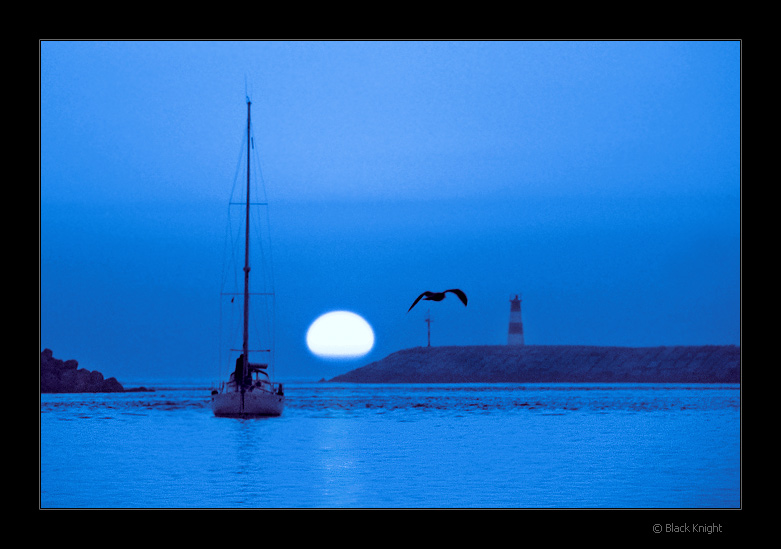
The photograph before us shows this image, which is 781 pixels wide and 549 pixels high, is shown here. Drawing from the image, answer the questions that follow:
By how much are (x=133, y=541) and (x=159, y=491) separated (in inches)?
319

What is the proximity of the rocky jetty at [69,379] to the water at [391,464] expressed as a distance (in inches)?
1880

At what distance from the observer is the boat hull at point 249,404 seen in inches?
1332

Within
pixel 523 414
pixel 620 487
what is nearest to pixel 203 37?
pixel 620 487

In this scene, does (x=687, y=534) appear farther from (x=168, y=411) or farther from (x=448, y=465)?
(x=168, y=411)

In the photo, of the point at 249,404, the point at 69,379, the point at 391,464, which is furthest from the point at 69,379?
the point at 391,464

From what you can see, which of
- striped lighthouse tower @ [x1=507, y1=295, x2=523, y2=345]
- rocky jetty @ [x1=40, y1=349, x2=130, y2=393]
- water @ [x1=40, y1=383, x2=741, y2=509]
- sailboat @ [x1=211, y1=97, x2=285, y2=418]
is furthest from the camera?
striped lighthouse tower @ [x1=507, y1=295, x2=523, y2=345]

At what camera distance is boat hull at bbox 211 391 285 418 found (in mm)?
33844

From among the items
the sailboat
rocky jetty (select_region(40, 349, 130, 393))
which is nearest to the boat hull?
the sailboat

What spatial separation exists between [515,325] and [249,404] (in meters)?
93.0

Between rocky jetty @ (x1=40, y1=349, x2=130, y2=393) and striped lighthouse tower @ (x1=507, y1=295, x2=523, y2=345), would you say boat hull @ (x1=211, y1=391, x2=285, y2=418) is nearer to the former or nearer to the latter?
rocky jetty @ (x1=40, y1=349, x2=130, y2=393)

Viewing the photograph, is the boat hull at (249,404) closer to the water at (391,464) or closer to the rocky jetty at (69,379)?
the water at (391,464)

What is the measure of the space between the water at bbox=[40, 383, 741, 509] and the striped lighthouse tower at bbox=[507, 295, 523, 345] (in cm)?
8074

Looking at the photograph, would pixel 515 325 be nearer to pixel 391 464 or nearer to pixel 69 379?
pixel 69 379

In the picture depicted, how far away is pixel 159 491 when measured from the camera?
16.1m
